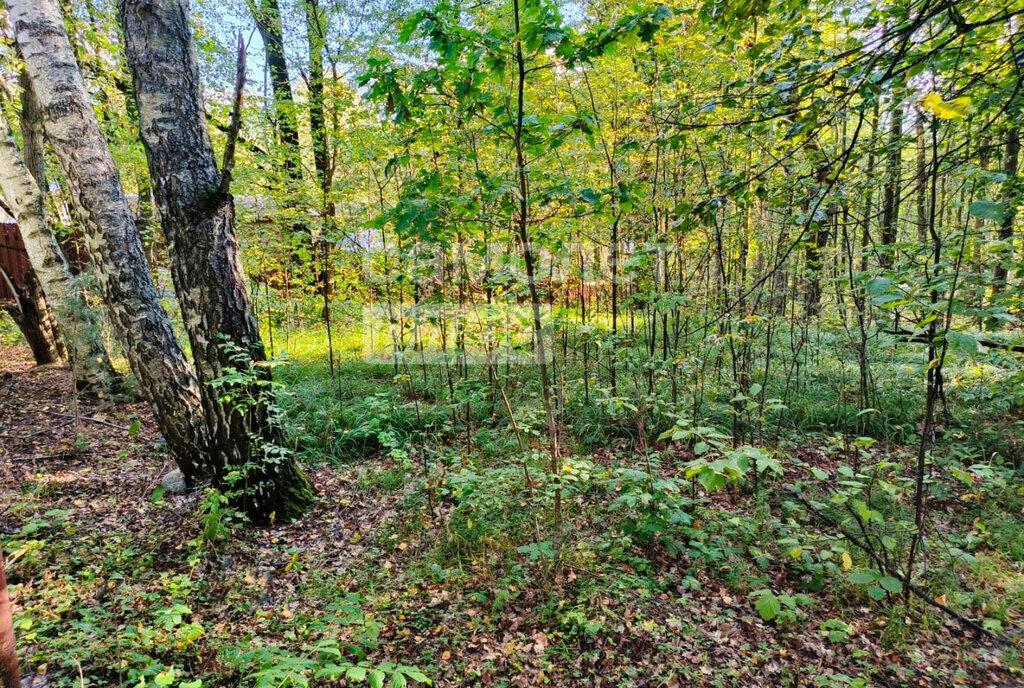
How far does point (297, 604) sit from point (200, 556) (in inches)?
30.0

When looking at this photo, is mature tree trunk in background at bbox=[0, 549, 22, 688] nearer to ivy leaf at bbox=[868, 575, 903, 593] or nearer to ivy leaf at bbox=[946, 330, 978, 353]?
ivy leaf at bbox=[946, 330, 978, 353]

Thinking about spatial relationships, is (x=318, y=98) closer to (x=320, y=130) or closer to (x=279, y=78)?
(x=320, y=130)

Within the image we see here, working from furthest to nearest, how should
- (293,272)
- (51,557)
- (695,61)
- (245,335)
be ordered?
(293,272), (695,61), (245,335), (51,557)

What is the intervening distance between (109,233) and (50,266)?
2.60 meters

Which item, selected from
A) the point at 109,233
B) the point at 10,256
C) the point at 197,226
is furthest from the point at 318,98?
the point at 10,256

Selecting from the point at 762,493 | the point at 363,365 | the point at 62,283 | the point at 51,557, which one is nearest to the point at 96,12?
the point at 62,283

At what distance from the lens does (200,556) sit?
298 centimetres

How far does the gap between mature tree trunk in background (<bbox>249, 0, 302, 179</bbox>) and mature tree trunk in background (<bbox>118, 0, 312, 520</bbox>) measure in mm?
2969

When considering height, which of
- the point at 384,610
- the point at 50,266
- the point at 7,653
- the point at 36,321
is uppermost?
the point at 50,266

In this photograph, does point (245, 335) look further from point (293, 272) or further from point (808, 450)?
point (808, 450)

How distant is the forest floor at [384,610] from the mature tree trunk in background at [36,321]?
3587mm

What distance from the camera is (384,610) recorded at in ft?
9.20

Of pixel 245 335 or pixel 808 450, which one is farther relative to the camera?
pixel 808 450

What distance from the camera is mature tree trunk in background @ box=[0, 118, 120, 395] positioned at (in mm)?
4977
